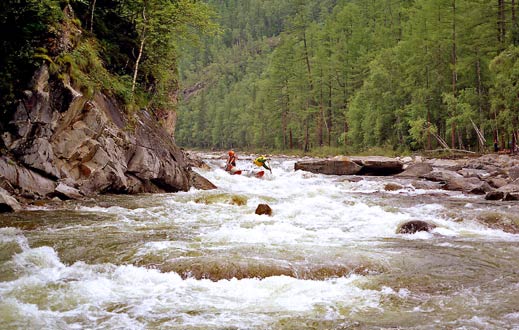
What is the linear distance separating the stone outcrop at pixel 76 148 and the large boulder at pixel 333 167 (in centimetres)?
1275

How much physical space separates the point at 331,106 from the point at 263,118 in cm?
2073

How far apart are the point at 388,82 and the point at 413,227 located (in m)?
34.0

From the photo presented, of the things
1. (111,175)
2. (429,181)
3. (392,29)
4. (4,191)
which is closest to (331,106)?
(392,29)

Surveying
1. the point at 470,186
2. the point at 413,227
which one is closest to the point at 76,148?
the point at 413,227

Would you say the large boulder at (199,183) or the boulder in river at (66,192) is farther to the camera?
the large boulder at (199,183)

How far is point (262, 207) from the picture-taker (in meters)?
12.2

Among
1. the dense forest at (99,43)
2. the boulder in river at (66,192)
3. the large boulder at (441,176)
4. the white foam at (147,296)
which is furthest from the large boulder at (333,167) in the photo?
the white foam at (147,296)

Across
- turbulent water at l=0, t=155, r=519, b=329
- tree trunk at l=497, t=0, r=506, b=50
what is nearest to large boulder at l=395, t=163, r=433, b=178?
tree trunk at l=497, t=0, r=506, b=50

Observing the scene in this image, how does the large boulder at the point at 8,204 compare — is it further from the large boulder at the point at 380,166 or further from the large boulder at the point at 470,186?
the large boulder at the point at 380,166

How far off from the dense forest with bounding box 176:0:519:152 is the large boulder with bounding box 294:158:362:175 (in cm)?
815

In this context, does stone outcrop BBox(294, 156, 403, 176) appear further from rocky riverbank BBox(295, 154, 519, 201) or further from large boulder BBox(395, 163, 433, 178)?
large boulder BBox(395, 163, 433, 178)

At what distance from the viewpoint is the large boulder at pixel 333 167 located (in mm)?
28297

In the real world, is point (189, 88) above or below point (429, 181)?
above

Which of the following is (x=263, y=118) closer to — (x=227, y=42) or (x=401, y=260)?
(x=401, y=260)
